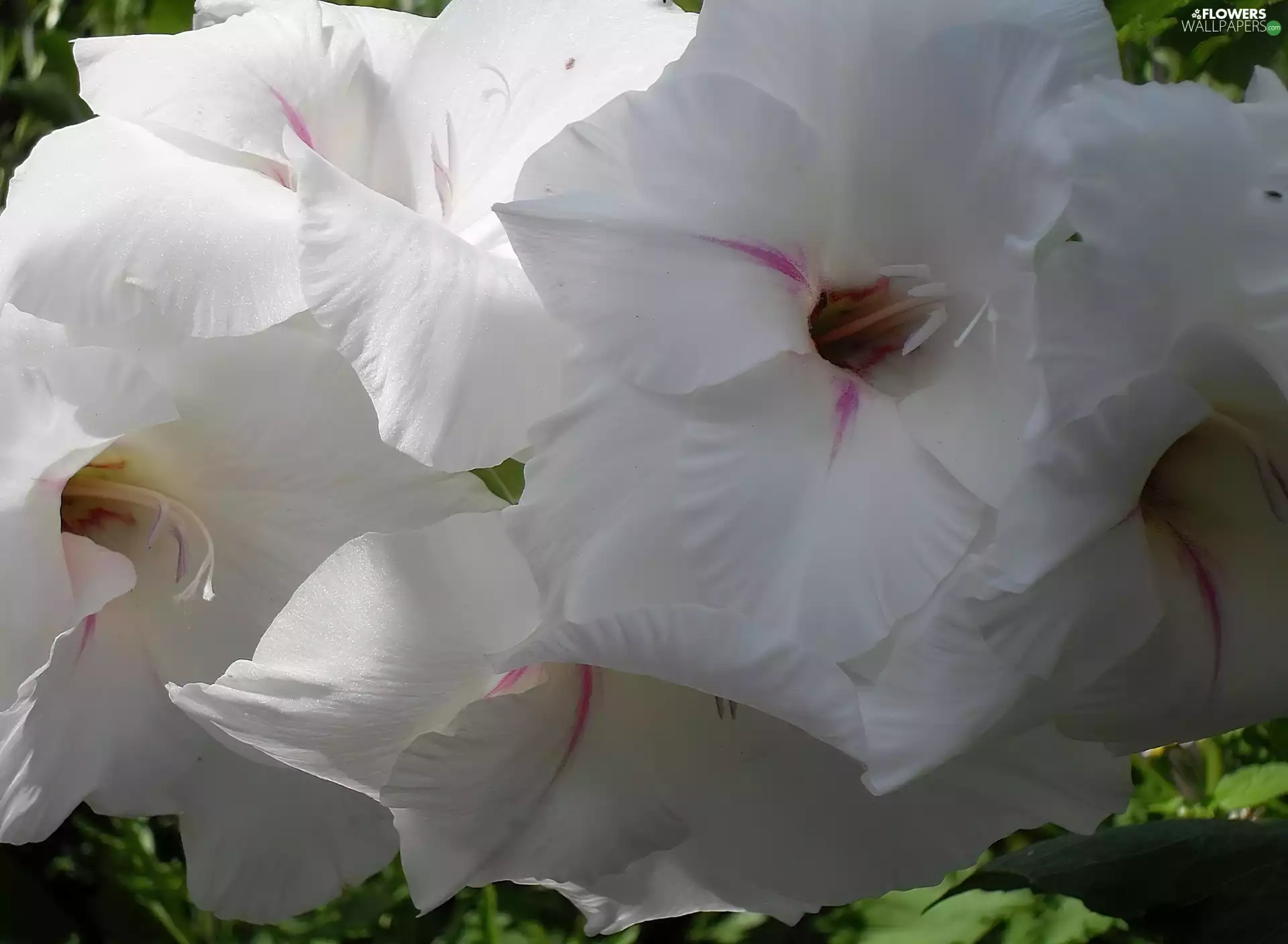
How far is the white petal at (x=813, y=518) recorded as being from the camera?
33 centimetres

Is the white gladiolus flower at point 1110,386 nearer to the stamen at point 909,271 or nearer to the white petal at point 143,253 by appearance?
the stamen at point 909,271

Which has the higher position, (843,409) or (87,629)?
(843,409)

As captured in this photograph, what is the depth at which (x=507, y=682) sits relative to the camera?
0.40m

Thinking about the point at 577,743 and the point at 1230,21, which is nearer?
the point at 577,743

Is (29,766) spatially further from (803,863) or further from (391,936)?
(391,936)

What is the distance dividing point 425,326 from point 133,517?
220mm

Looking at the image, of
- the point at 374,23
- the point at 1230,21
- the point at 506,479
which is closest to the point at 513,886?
the point at 506,479

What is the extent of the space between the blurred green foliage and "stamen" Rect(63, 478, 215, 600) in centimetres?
12

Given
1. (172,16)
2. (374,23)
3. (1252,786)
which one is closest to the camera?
(374,23)

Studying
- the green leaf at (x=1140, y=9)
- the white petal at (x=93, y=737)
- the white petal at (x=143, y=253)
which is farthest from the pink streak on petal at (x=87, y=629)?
the green leaf at (x=1140, y=9)

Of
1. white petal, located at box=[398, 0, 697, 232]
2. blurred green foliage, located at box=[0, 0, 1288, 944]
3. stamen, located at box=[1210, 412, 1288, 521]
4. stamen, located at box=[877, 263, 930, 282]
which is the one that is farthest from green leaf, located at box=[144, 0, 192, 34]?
stamen, located at box=[1210, 412, 1288, 521]

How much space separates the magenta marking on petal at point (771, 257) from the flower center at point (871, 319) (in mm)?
24

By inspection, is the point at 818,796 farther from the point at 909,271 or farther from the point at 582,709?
the point at 909,271

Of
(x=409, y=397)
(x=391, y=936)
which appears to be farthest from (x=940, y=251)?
(x=391, y=936)
